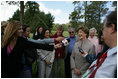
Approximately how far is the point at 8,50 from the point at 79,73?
1662 millimetres

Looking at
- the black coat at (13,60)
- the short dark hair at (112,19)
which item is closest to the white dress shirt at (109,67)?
the short dark hair at (112,19)

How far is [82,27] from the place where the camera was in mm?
3400

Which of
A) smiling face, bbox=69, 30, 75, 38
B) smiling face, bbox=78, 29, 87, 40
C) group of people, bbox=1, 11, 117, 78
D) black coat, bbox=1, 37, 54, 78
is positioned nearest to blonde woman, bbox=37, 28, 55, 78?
group of people, bbox=1, 11, 117, 78

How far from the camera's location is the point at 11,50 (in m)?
2.05

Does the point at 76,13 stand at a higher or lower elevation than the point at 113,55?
higher

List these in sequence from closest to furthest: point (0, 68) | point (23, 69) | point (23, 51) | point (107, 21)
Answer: point (107, 21) < point (0, 68) < point (23, 51) < point (23, 69)

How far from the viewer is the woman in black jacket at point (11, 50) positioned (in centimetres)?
203

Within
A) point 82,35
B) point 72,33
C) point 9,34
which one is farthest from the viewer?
point 72,33

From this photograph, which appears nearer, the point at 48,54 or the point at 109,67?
the point at 109,67

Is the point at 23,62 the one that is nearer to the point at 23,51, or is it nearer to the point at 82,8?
the point at 23,51

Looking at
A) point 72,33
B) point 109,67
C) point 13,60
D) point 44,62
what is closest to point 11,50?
point 13,60

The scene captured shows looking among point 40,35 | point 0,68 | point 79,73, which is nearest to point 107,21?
point 0,68

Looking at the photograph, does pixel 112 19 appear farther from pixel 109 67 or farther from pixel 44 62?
pixel 44 62

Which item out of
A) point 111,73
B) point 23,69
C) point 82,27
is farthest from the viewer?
point 82,27
